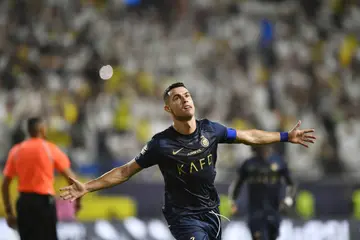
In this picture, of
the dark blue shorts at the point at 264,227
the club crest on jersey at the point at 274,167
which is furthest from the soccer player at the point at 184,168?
the club crest on jersey at the point at 274,167

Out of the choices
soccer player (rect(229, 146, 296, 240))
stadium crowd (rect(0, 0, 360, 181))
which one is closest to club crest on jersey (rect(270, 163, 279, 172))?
soccer player (rect(229, 146, 296, 240))

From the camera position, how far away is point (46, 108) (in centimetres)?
1553

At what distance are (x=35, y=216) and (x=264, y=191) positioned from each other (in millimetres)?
3299

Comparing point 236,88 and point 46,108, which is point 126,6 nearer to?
point 236,88

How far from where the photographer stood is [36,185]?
9336 mm

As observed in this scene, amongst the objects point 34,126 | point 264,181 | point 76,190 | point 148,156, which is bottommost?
point 76,190

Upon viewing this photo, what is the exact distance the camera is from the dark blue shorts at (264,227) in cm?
1066

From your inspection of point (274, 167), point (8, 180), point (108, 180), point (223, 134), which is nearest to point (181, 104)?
point (223, 134)

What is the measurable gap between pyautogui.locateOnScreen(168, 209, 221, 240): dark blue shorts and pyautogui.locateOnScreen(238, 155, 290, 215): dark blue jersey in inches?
129

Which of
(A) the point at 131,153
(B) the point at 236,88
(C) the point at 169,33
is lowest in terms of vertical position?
(A) the point at 131,153

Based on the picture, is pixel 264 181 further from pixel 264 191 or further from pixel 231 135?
pixel 231 135

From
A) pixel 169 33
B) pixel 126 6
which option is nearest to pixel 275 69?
pixel 169 33

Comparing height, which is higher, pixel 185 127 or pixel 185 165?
pixel 185 127

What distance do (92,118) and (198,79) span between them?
370cm
